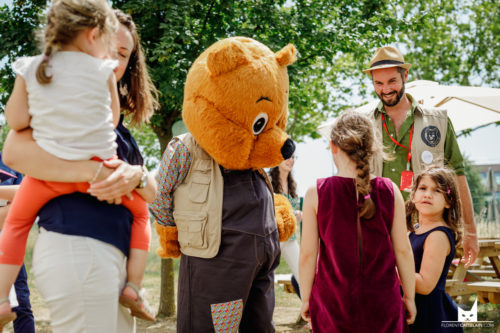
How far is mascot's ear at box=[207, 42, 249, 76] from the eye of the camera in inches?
111

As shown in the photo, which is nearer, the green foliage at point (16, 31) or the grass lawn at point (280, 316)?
the green foliage at point (16, 31)

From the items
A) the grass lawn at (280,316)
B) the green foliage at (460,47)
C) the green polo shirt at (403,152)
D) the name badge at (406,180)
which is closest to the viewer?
the name badge at (406,180)

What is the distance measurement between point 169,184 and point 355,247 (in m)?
1.10

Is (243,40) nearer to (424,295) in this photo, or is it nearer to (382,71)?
(382,71)

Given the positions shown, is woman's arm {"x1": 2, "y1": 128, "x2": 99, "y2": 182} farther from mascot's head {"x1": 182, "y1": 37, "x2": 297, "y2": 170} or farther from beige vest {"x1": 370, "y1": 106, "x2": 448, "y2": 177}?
beige vest {"x1": 370, "y1": 106, "x2": 448, "y2": 177}

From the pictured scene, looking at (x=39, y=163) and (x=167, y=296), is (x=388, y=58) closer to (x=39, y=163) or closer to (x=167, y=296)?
(x=39, y=163)

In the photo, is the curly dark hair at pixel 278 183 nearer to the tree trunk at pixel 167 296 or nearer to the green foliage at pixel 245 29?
the green foliage at pixel 245 29

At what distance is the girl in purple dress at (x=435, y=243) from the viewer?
3004 mm

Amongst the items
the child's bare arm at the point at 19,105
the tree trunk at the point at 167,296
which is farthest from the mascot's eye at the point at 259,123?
the tree trunk at the point at 167,296

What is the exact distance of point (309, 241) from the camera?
2676mm

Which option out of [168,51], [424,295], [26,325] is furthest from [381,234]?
[168,51]

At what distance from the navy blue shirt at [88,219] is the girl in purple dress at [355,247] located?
3.73 ft

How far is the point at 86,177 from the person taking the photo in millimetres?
1722

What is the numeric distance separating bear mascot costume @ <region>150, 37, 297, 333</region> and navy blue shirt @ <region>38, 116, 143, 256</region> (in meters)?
0.99
